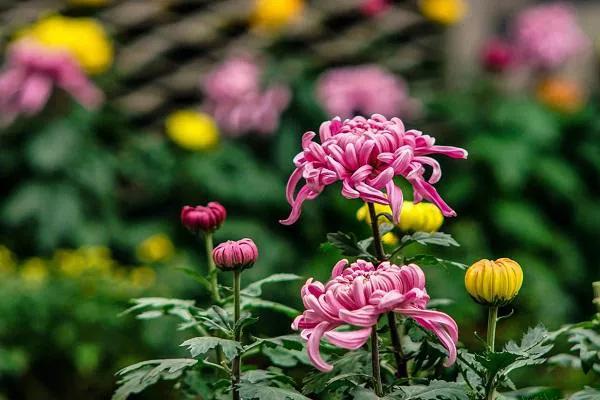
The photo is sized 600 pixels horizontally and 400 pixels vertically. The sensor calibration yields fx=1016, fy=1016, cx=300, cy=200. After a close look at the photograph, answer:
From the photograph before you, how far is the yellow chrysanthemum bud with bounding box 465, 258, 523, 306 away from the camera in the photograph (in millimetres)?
888

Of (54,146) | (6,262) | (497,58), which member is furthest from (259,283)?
(497,58)

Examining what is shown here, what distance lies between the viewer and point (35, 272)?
2.81m

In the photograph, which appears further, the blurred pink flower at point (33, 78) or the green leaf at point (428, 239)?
the blurred pink flower at point (33, 78)

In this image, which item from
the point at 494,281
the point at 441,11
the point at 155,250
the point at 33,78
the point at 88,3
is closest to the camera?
the point at 494,281

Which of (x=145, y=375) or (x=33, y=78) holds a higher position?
(x=145, y=375)

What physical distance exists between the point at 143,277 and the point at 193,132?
28.3 inches

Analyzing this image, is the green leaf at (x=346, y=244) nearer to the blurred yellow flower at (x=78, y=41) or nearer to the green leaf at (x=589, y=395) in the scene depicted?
the green leaf at (x=589, y=395)

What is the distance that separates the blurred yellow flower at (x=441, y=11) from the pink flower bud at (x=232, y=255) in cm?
308

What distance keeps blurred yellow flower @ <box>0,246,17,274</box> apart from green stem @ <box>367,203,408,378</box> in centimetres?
198

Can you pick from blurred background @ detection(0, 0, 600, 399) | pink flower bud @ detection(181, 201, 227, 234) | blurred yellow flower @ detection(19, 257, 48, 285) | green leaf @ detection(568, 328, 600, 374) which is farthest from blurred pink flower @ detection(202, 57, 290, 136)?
green leaf @ detection(568, 328, 600, 374)

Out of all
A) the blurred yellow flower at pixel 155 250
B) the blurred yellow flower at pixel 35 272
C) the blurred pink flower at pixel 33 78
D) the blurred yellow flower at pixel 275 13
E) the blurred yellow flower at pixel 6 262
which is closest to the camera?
the blurred yellow flower at pixel 35 272

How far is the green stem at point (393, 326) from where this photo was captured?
2.99 feet

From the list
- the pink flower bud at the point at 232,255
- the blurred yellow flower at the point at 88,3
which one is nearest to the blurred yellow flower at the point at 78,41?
the blurred yellow flower at the point at 88,3

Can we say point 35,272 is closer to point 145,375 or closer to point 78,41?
point 78,41
